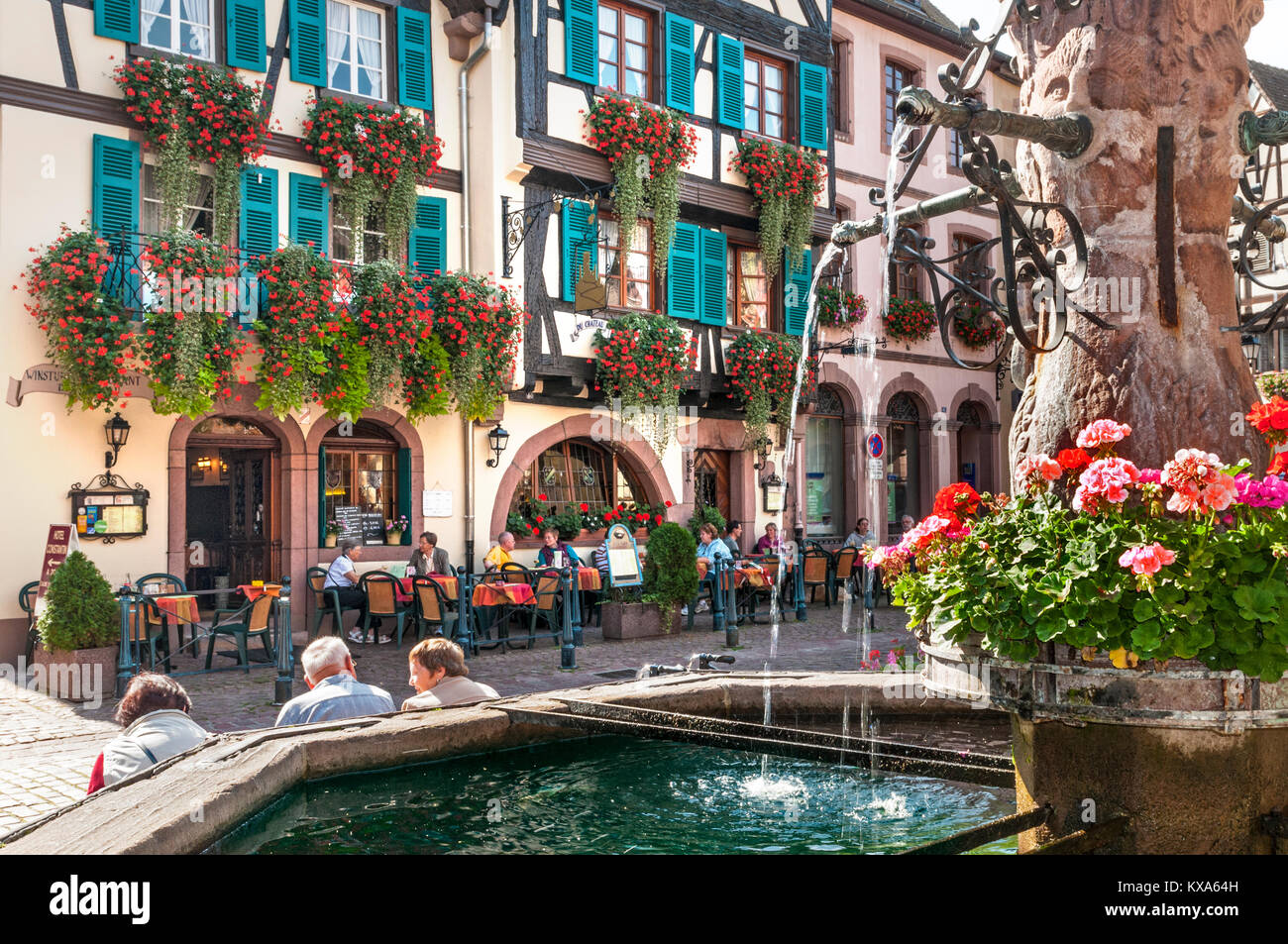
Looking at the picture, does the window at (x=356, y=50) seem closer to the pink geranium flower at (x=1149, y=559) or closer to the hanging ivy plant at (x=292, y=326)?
the hanging ivy plant at (x=292, y=326)

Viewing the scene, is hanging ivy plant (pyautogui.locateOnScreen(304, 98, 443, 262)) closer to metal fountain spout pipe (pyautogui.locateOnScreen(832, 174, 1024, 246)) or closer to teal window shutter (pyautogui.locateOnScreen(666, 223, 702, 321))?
teal window shutter (pyautogui.locateOnScreen(666, 223, 702, 321))

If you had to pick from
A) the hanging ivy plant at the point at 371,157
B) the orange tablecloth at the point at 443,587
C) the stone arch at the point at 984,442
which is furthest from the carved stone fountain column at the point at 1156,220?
the stone arch at the point at 984,442

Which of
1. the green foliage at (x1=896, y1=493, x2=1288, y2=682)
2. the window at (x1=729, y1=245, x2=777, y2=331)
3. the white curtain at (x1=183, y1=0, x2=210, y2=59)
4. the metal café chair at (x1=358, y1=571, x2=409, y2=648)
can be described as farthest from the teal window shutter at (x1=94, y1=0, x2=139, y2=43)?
the green foliage at (x1=896, y1=493, x2=1288, y2=682)

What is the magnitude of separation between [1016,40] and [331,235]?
11.9 meters

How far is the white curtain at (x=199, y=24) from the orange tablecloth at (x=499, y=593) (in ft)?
22.2

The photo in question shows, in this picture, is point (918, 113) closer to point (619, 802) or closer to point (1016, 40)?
point (1016, 40)

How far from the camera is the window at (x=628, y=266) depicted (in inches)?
664

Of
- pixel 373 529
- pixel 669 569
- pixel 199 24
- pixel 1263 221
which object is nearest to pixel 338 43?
pixel 199 24

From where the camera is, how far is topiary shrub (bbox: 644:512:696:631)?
13.5 meters

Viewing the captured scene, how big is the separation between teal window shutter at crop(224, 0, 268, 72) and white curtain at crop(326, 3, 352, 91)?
3.27 ft

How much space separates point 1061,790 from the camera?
3.08m

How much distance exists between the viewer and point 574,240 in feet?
53.5

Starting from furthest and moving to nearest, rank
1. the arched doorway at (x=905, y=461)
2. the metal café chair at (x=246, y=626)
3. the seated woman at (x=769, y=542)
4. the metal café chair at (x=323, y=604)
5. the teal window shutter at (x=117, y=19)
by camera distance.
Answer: the arched doorway at (x=905, y=461)
the seated woman at (x=769, y=542)
the metal café chair at (x=323, y=604)
the teal window shutter at (x=117, y=19)
the metal café chair at (x=246, y=626)

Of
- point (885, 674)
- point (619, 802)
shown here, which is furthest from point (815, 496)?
point (619, 802)
